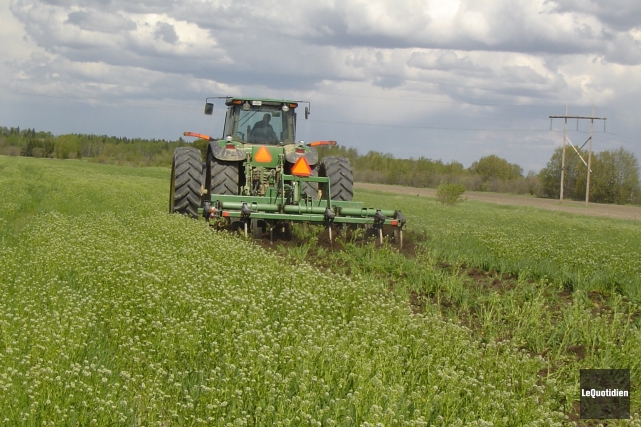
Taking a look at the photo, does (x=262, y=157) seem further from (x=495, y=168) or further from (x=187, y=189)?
(x=495, y=168)

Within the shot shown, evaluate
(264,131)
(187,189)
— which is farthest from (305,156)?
(187,189)

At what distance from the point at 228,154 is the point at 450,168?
71.3 m

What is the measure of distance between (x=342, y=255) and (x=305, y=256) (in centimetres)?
52

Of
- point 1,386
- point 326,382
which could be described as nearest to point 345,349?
point 326,382

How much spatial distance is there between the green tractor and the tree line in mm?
27318

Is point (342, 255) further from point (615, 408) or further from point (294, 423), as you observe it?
point (294, 423)

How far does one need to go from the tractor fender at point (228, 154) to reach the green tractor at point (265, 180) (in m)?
0.02

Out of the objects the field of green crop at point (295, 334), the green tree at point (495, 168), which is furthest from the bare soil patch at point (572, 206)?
the field of green crop at point (295, 334)

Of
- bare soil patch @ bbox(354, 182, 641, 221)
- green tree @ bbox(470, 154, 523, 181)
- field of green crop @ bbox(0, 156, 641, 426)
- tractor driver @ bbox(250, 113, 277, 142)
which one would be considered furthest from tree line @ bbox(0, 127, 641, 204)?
field of green crop @ bbox(0, 156, 641, 426)

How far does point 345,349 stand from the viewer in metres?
5.43

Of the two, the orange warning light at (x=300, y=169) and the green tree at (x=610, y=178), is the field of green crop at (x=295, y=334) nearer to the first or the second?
the orange warning light at (x=300, y=169)

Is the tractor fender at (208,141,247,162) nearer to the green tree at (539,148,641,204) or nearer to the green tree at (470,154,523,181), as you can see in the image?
the green tree at (539,148,641,204)

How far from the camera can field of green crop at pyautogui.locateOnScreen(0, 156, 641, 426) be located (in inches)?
171

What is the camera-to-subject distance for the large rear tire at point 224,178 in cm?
1327
